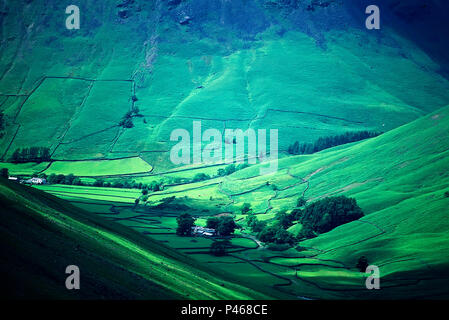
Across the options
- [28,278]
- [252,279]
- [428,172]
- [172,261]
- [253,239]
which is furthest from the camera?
[428,172]

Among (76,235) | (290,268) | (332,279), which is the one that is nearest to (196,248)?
(290,268)

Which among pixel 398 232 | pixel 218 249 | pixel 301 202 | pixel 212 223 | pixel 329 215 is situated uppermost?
pixel 301 202

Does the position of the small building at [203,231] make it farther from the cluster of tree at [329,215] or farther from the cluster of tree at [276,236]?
the cluster of tree at [329,215]

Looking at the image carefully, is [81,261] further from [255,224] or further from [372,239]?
[255,224]

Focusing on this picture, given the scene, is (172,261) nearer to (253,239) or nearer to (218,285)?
(218,285)

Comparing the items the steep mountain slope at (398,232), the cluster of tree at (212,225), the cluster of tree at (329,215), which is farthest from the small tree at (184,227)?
the cluster of tree at (329,215)

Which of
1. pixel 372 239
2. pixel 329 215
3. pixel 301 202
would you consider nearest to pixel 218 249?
pixel 372 239
